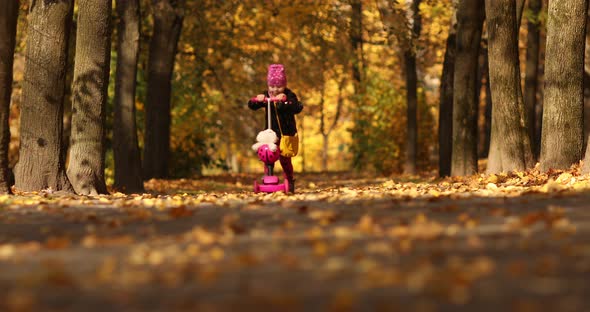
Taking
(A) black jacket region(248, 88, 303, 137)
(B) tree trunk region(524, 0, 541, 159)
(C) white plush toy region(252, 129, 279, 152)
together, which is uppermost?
(B) tree trunk region(524, 0, 541, 159)

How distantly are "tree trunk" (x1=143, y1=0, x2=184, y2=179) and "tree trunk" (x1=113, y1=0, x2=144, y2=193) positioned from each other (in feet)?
15.6

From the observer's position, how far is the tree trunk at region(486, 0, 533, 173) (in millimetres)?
19734

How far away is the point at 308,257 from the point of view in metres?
7.53

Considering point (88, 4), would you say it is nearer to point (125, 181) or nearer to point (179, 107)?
point (125, 181)

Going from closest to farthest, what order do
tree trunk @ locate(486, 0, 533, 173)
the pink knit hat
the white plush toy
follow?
the white plush toy → the pink knit hat → tree trunk @ locate(486, 0, 533, 173)

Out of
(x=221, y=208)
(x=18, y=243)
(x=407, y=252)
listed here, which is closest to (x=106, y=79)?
(x=221, y=208)

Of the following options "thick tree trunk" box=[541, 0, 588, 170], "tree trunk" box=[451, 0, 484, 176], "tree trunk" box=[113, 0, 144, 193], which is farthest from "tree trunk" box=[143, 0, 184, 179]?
"thick tree trunk" box=[541, 0, 588, 170]

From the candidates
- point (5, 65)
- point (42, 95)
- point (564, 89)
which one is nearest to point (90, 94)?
point (42, 95)

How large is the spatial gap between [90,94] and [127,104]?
183 inches

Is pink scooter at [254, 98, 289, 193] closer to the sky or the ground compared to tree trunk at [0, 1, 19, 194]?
closer to the ground

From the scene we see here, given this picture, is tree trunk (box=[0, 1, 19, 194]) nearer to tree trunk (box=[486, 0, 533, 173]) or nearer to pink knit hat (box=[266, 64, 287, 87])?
pink knit hat (box=[266, 64, 287, 87])

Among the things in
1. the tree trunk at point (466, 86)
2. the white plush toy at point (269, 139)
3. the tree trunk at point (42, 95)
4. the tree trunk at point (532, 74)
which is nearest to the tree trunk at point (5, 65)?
the tree trunk at point (42, 95)

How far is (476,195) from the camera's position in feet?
42.9

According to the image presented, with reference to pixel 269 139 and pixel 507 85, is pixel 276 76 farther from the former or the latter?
pixel 507 85
